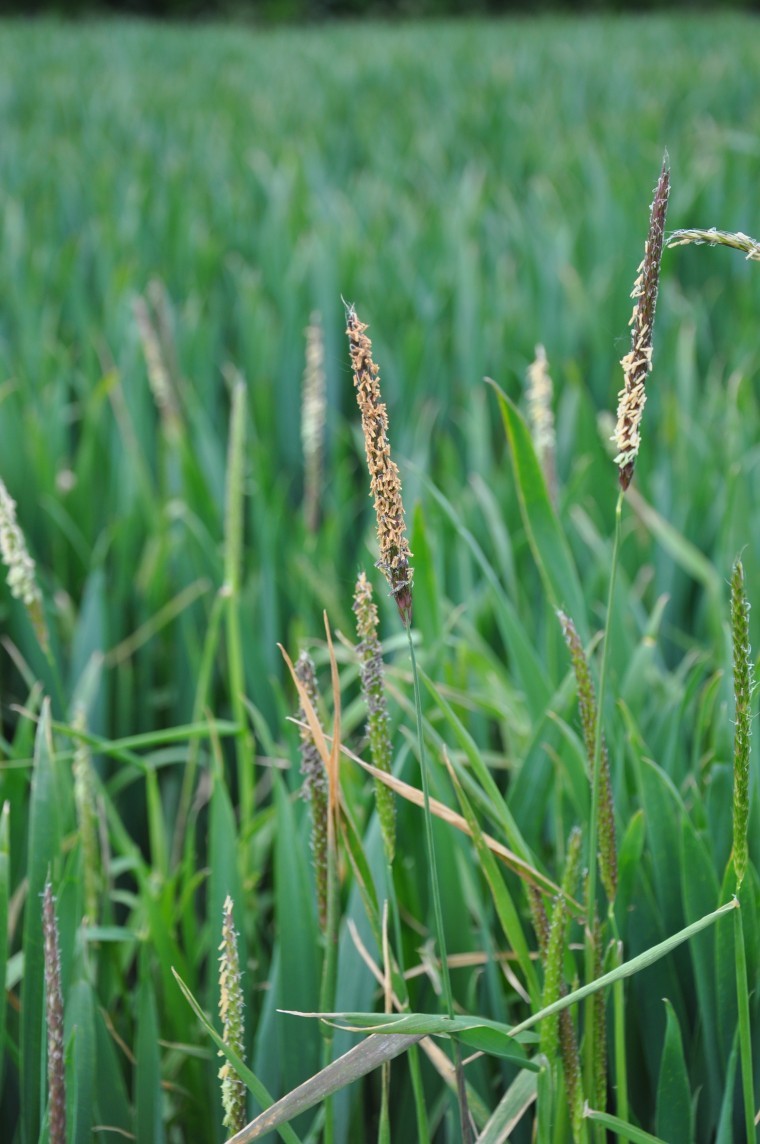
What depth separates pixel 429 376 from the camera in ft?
6.40

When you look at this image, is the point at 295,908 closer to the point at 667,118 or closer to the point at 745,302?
the point at 745,302

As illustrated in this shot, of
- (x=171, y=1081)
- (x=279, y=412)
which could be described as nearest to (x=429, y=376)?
(x=279, y=412)

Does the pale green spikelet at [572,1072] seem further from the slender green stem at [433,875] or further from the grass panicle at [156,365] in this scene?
the grass panicle at [156,365]

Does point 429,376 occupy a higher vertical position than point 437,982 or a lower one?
higher

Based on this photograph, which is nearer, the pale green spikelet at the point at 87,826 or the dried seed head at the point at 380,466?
the dried seed head at the point at 380,466


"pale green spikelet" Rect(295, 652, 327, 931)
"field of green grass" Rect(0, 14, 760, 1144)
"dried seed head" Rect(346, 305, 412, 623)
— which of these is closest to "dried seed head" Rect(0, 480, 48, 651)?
"field of green grass" Rect(0, 14, 760, 1144)

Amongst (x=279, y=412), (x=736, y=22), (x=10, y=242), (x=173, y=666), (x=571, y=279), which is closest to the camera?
(x=173, y=666)

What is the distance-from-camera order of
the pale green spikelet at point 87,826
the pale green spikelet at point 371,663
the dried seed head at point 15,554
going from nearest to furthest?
the pale green spikelet at point 371,663 → the dried seed head at point 15,554 → the pale green spikelet at point 87,826

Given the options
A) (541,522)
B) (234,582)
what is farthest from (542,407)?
(234,582)

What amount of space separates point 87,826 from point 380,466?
493 millimetres

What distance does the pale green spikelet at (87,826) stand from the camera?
2.60 feet

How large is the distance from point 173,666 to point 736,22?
10.6m

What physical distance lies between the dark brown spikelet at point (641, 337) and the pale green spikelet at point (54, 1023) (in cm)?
32

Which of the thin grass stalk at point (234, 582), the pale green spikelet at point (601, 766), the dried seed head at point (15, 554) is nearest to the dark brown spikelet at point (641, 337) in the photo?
the pale green spikelet at point (601, 766)
